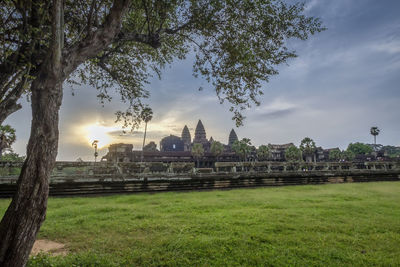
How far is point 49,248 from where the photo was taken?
4340 millimetres

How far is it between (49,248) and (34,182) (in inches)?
99.6

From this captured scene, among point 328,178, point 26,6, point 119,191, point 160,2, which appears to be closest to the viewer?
point 26,6

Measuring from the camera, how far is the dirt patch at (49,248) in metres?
4.09

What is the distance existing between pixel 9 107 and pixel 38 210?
2018 millimetres

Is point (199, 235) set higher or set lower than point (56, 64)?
lower

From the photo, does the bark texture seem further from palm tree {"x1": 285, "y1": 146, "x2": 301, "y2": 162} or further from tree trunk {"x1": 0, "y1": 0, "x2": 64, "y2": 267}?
palm tree {"x1": 285, "y1": 146, "x2": 301, "y2": 162}

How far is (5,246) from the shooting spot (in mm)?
2592

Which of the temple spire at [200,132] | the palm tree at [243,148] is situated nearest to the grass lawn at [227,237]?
the palm tree at [243,148]

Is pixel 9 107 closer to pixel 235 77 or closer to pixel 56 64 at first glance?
pixel 56 64

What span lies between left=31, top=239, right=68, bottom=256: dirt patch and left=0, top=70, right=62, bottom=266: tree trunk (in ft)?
5.50

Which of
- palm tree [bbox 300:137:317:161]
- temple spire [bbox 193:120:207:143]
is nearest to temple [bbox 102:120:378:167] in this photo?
palm tree [bbox 300:137:317:161]

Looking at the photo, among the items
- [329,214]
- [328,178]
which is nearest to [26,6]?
[329,214]

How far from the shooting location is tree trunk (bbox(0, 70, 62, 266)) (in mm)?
2611

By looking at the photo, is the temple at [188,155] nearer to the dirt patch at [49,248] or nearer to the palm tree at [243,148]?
the palm tree at [243,148]
